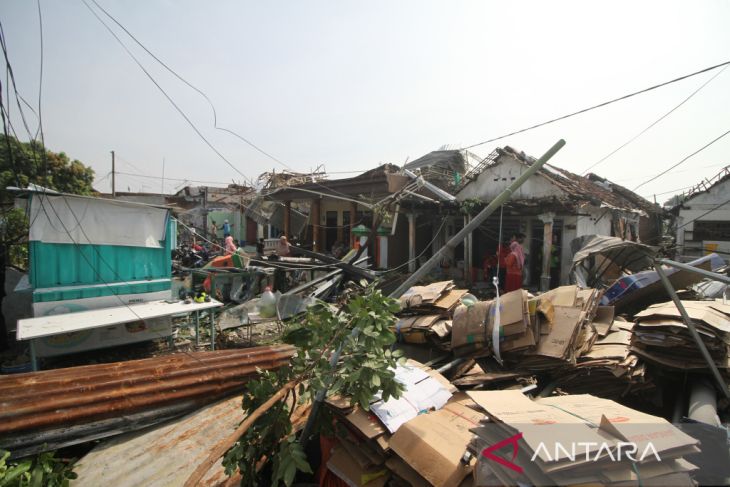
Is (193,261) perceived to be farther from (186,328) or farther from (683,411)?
(683,411)

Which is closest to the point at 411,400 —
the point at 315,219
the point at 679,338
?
the point at 679,338

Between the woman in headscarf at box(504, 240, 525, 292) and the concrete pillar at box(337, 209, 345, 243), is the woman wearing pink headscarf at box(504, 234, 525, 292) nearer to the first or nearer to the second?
the woman in headscarf at box(504, 240, 525, 292)

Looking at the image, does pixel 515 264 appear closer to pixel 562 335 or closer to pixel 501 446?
pixel 562 335

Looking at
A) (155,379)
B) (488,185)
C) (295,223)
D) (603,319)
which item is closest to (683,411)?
(603,319)

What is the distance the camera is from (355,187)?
14836mm

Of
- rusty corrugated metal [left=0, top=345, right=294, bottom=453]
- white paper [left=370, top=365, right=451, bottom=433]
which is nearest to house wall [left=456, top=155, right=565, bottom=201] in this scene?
white paper [left=370, top=365, right=451, bottom=433]

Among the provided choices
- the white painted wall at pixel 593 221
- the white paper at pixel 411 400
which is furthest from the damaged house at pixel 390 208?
the white paper at pixel 411 400

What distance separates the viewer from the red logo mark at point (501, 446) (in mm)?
1660

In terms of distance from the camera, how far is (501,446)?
1.79 metres

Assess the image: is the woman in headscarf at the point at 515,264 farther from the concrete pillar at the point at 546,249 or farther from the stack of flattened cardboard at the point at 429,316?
the stack of flattened cardboard at the point at 429,316

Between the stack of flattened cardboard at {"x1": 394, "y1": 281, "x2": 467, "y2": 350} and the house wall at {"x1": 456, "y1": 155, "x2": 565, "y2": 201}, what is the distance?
759 centimetres

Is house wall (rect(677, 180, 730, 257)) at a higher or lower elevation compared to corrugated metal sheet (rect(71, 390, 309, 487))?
higher

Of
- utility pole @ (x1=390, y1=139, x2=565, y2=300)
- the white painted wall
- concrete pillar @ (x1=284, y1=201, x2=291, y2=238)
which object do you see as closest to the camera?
utility pole @ (x1=390, y1=139, x2=565, y2=300)

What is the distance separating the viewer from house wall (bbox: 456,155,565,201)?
11312 millimetres
